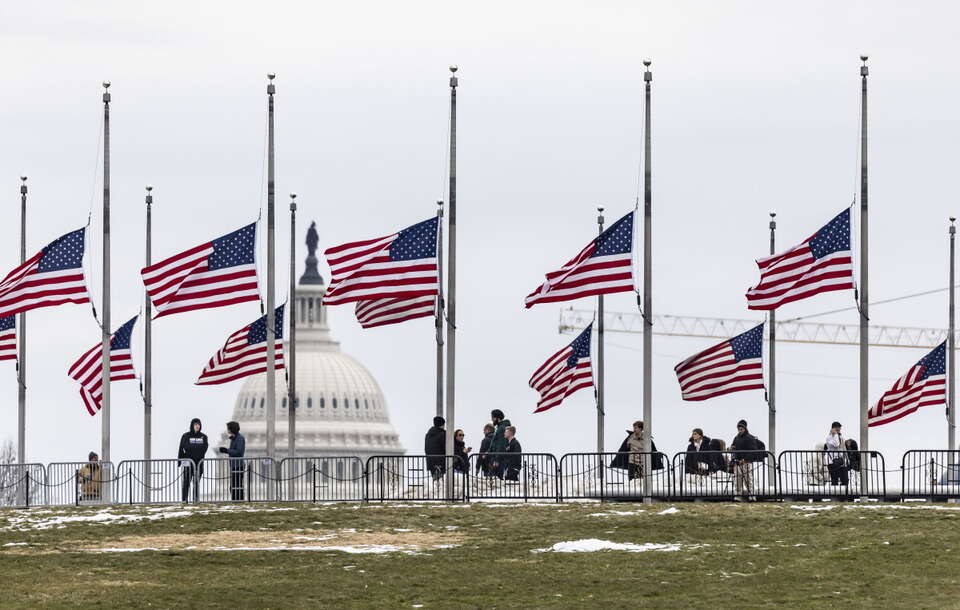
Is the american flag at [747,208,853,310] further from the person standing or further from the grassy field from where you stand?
the grassy field

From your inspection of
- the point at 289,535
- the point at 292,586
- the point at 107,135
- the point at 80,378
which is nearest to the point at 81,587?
the point at 292,586

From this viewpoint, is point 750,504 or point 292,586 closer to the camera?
point 292,586

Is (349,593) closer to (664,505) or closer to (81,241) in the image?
(664,505)

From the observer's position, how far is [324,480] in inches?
2285

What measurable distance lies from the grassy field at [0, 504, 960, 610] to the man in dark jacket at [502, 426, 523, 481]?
12.1ft

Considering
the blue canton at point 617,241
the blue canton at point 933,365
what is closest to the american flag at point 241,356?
the blue canton at point 617,241

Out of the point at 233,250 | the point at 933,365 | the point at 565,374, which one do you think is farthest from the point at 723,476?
the point at 933,365

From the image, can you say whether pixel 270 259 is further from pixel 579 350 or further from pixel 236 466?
pixel 579 350

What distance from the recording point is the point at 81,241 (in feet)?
196

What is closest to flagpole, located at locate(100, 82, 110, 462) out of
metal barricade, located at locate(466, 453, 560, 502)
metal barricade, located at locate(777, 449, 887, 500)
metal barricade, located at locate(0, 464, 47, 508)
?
metal barricade, located at locate(0, 464, 47, 508)

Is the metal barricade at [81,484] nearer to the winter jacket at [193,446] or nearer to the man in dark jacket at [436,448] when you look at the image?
the winter jacket at [193,446]

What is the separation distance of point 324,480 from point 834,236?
37.9 ft

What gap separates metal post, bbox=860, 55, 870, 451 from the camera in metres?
57.7

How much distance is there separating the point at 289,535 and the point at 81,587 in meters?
7.94
